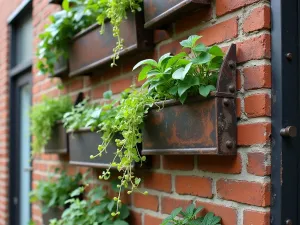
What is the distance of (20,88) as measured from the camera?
4164 millimetres

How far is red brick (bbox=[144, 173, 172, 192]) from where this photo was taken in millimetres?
1654

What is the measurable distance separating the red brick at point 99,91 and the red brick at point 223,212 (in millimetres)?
907

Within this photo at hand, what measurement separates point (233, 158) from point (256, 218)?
A: 7.5 inches

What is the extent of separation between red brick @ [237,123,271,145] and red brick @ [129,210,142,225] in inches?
A: 28.2

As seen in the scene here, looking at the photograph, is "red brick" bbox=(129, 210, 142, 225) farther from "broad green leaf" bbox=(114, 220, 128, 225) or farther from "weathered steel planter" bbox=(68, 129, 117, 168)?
"weathered steel planter" bbox=(68, 129, 117, 168)

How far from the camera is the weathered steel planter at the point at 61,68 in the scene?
2.47 metres

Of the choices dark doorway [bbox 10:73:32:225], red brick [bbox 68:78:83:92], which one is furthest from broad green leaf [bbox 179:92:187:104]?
dark doorway [bbox 10:73:32:225]

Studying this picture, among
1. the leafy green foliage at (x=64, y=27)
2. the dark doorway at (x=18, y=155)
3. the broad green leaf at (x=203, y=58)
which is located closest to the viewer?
the broad green leaf at (x=203, y=58)

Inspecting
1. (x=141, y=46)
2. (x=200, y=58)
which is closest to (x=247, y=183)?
(x=200, y=58)

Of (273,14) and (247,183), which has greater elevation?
(273,14)

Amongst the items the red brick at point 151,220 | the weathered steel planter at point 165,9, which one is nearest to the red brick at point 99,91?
the weathered steel planter at point 165,9

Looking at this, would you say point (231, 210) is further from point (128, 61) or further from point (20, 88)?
point (20, 88)

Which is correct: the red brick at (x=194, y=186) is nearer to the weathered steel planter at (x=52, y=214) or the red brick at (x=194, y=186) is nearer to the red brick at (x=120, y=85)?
the red brick at (x=120, y=85)
